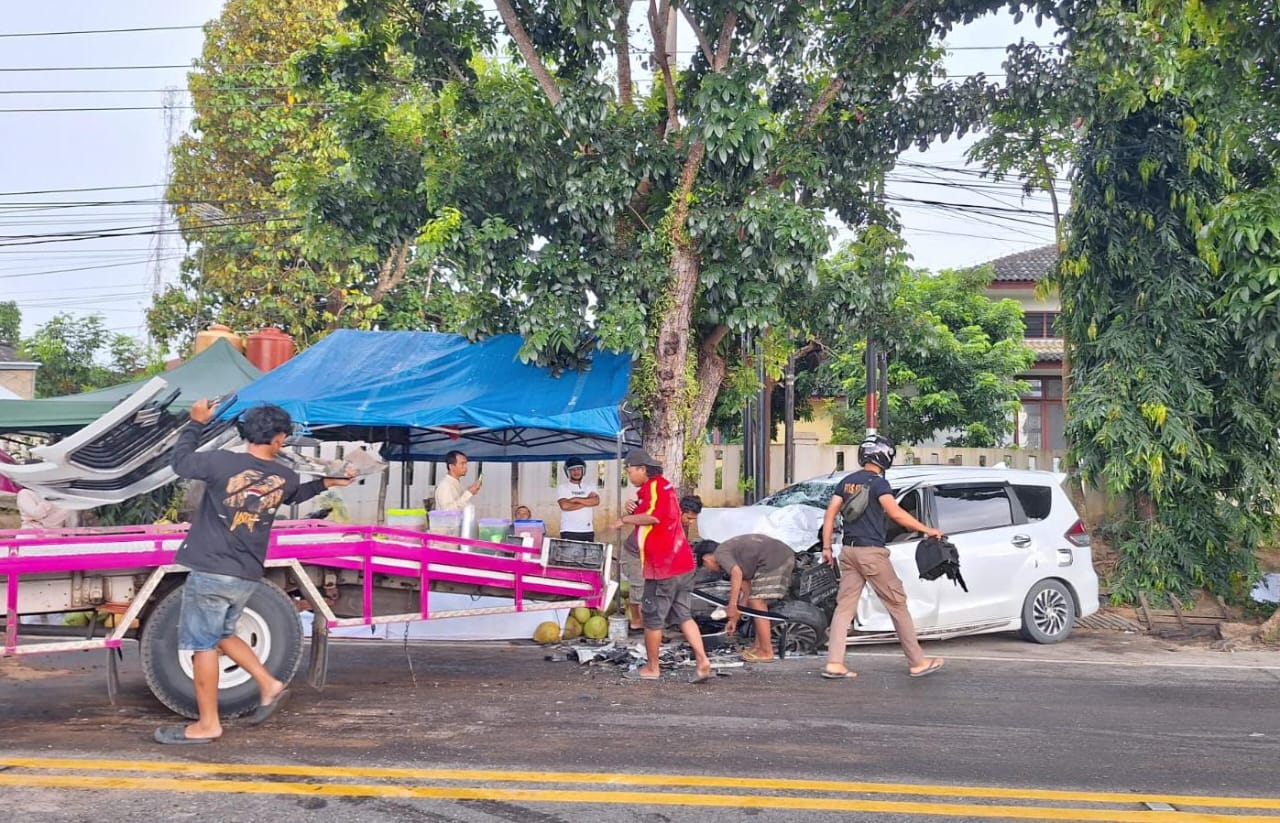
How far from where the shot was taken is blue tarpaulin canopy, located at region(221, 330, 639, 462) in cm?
993

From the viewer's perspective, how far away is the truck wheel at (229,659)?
6113 mm

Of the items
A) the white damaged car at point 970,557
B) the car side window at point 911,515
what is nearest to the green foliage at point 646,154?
the white damaged car at point 970,557

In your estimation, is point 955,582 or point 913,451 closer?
point 955,582

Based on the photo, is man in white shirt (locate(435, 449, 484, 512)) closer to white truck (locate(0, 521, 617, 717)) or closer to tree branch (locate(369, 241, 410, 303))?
white truck (locate(0, 521, 617, 717))

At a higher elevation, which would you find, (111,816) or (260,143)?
(260,143)

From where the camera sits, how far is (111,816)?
4.54 meters

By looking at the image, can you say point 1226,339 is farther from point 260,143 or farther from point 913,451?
point 260,143

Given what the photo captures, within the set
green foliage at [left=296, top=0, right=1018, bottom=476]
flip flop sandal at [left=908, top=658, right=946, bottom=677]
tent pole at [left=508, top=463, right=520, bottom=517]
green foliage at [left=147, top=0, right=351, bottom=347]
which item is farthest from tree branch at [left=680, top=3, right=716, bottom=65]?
green foliage at [left=147, top=0, right=351, bottom=347]

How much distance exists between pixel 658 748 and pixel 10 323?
52621 mm

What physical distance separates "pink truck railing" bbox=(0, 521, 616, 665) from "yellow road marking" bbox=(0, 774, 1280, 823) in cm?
127

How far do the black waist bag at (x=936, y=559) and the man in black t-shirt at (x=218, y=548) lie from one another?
15.8 feet

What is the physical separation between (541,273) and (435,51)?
279 centimetres

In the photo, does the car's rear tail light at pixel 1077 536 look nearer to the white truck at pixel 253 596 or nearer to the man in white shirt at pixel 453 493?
the white truck at pixel 253 596

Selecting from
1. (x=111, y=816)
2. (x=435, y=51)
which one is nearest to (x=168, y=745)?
(x=111, y=816)
